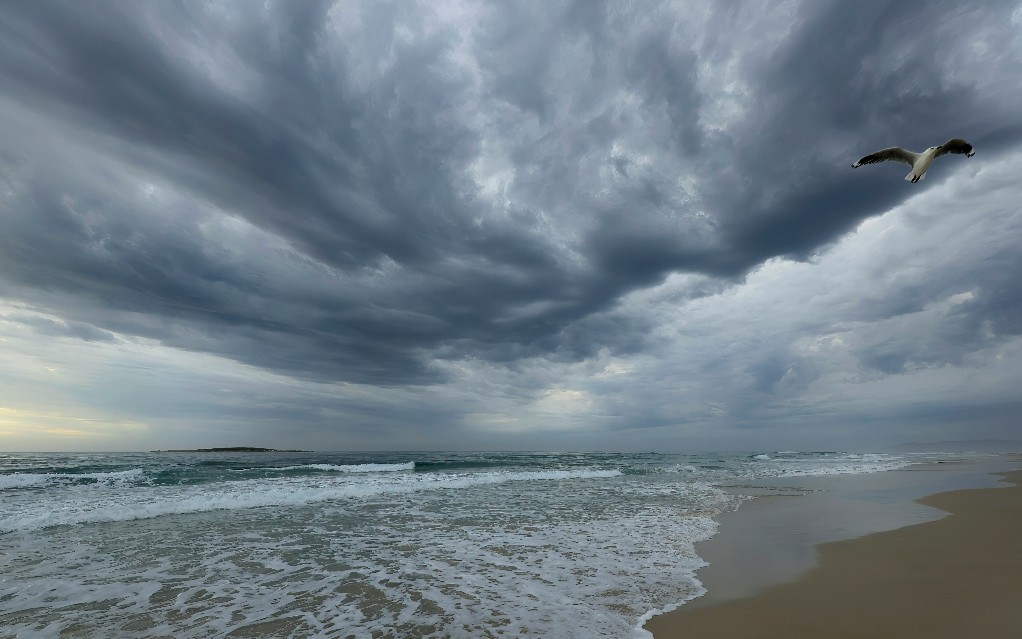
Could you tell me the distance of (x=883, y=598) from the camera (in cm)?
585

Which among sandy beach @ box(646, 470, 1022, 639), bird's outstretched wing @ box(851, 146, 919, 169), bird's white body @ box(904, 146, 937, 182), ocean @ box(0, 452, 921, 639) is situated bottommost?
ocean @ box(0, 452, 921, 639)

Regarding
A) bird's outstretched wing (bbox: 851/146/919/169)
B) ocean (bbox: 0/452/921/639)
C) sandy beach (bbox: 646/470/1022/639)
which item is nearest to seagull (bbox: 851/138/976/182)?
bird's outstretched wing (bbox: 851/146/919/169)

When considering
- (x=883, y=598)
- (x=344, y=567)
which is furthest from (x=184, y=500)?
(x=883, y=598)

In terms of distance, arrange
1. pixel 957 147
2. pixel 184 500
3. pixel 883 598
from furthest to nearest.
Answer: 1. pixel 184 500
2. pixel 957 147
3. pixel 883 598

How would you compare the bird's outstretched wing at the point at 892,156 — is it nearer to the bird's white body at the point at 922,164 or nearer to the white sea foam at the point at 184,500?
the bird's white body at the point at 922,164

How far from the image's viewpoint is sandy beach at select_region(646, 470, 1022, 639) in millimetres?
4926

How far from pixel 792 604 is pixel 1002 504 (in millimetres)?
14598

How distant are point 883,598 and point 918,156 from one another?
24.5ft

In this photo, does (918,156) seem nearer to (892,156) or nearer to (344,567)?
(892,156)

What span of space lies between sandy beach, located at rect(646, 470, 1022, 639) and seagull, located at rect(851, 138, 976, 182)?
20.9 ft

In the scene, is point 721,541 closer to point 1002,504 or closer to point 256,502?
point 1002,504

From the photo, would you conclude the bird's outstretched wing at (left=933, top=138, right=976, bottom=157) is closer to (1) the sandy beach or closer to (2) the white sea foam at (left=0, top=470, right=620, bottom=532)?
(1) the sandy beach

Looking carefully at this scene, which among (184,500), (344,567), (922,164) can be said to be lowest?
(344,567)

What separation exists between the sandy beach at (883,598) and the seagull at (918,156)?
6.38 meters
